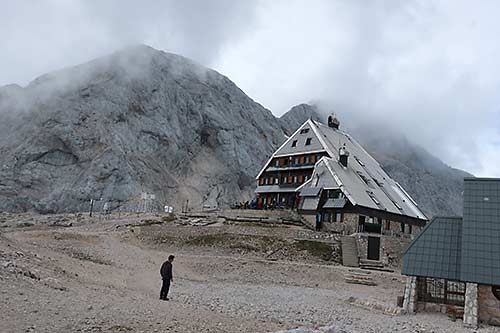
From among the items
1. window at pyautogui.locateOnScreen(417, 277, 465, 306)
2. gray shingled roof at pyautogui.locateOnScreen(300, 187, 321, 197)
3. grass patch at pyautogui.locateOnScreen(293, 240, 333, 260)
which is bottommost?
window at pyautogui.locateOnScreen(417, 277, 465, 306)

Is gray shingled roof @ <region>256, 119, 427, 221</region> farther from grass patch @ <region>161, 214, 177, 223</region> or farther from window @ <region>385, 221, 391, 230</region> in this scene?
grass patch @ <region>161, 214, 177, 223</region>

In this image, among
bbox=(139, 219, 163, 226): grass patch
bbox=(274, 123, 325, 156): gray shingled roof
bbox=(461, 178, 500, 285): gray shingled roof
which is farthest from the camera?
bbox=(274, 123, 325, 156): gray shingled roof

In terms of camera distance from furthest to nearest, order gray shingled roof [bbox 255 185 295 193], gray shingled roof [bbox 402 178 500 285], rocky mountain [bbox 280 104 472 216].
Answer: rocky mountain [bbox 280 104 472 216], gray shingled roof [bbox 255 185 295 193], gray shingled roof [bbox 402 178 500 285]

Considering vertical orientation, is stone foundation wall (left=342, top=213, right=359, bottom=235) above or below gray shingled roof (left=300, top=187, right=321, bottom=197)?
below

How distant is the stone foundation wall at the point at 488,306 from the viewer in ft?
70.7

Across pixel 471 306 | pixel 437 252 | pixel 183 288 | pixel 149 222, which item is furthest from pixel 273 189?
pixel 471 306

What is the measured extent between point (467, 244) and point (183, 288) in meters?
15.6

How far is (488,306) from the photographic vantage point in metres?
21.8

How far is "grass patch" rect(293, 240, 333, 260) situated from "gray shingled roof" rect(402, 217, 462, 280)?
15.3 m

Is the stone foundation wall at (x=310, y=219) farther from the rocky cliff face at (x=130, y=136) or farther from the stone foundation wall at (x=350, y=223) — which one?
the rocky cliff face at (x=130, y=136)

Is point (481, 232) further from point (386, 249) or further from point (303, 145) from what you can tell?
point (303, 145)

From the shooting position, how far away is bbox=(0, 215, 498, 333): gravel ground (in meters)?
13.9

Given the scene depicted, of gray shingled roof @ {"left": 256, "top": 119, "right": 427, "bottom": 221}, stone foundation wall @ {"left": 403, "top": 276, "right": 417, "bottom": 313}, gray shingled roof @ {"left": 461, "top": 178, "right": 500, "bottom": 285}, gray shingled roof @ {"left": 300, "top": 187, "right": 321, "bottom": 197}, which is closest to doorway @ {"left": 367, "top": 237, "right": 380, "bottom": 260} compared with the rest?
gray shingled roof @ {"left": 256, "top": 119, "right": 427, "bottom": 221}

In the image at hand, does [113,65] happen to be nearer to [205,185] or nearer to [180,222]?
[205,185]
